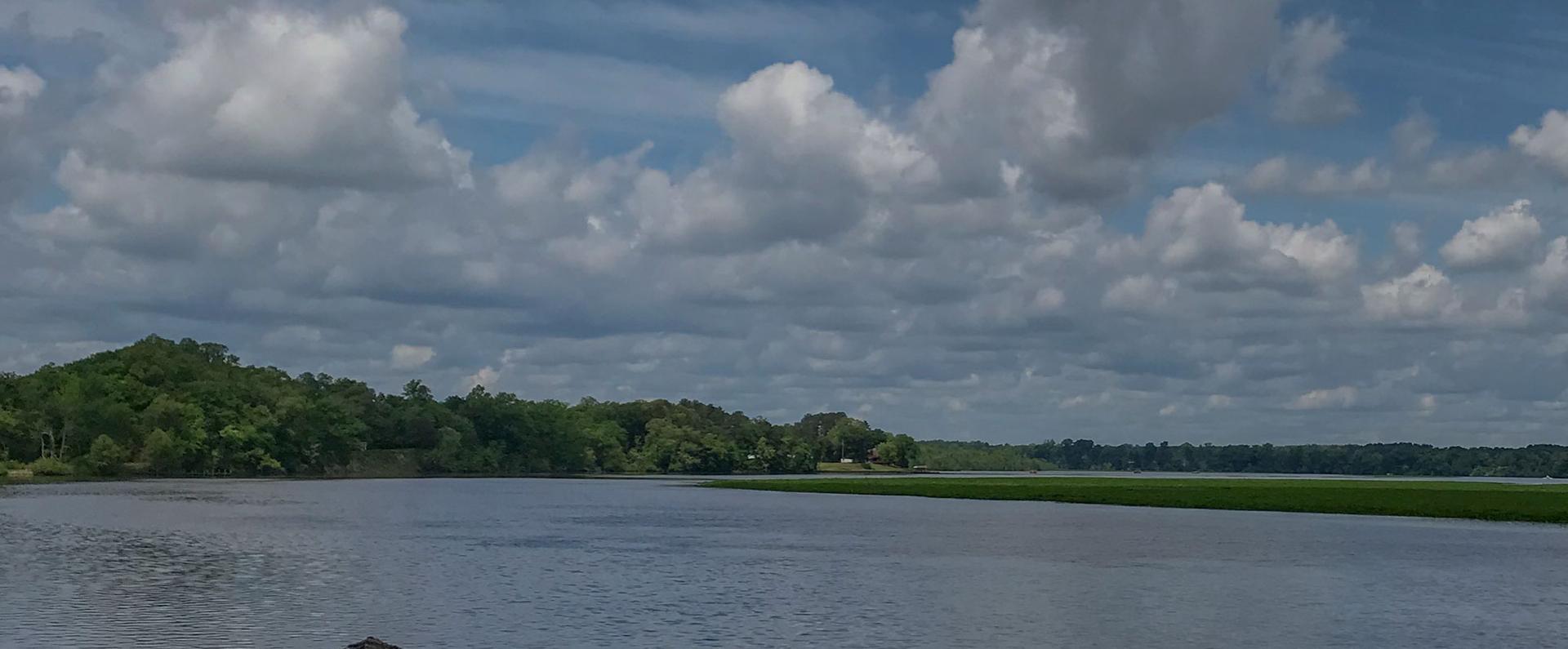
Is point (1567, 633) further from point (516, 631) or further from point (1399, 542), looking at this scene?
point (1399, 542)

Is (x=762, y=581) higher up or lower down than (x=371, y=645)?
higher up

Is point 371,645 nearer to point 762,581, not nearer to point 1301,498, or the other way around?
point 762,581

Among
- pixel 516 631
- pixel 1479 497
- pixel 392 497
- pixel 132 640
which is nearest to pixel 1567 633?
pixel 516 631

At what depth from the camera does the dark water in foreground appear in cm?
4375

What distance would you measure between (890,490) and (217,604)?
139434 millimetres

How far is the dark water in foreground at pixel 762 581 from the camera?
4375cm

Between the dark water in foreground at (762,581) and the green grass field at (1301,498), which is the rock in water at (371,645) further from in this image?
the green grass field at (1301,498)

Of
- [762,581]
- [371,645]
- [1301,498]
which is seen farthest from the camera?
[1301,498]

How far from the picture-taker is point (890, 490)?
184m

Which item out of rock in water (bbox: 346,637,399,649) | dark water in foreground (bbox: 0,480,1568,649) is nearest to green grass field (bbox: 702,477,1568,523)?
dark water in foreground (bbox: 0,480,1568,649)

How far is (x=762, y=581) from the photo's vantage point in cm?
5994

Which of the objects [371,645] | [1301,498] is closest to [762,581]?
[371,645]

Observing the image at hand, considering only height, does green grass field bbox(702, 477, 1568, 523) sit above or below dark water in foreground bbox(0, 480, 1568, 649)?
above

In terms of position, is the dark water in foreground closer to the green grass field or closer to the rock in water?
the rock in water
